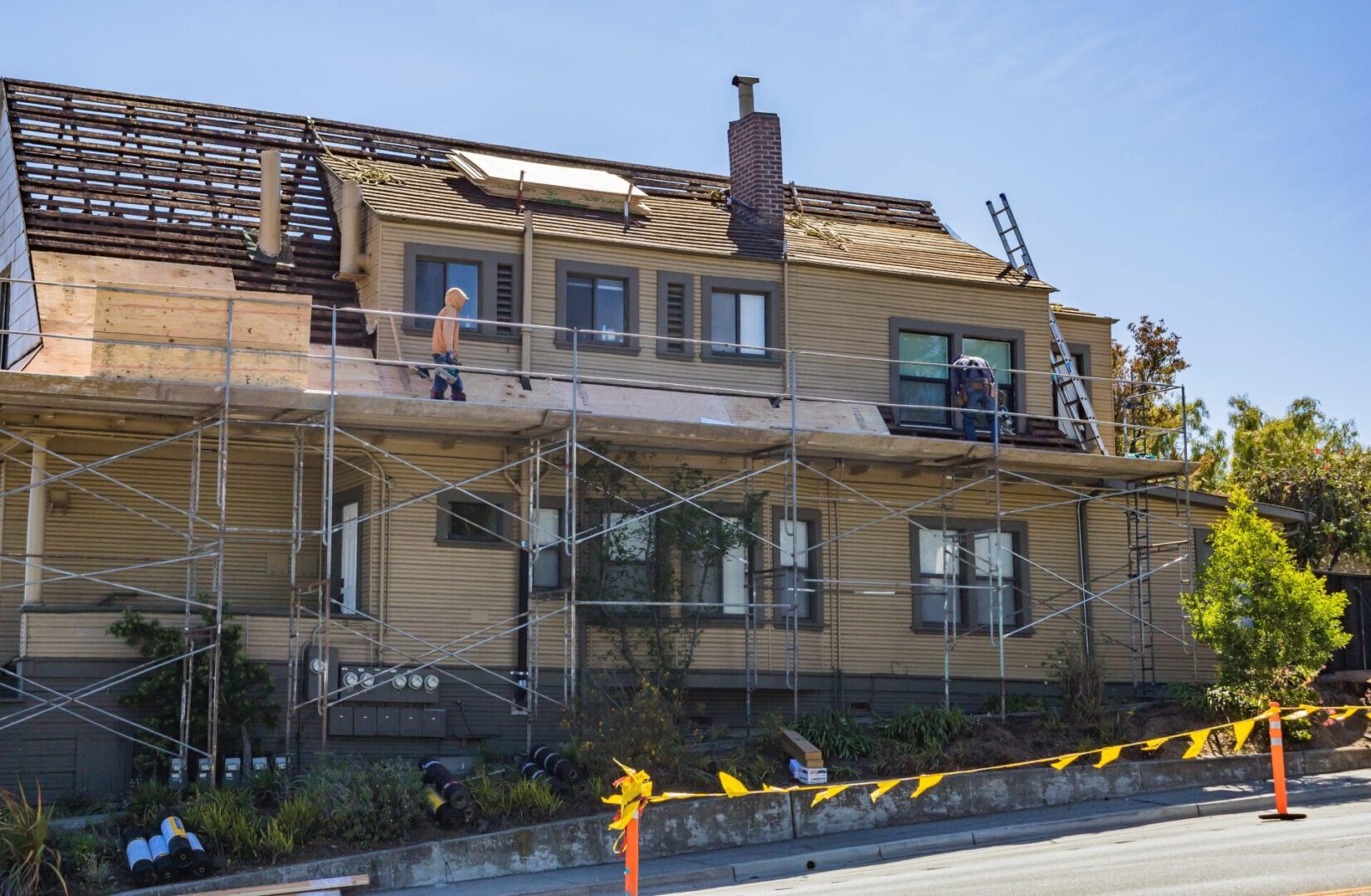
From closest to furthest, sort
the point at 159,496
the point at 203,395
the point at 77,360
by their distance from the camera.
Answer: the point at 203,395
the point at 77,360
the point at 159,496

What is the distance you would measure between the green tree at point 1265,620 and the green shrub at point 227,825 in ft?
42.3

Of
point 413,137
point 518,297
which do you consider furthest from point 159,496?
point 413,137

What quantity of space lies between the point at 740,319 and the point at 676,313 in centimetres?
106

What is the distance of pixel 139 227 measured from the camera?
2231 cm

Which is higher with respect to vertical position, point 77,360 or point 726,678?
point 77,360

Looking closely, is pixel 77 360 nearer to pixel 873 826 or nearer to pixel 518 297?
pixel 518 297

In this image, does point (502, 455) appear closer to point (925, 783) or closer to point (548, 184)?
point (548, 184)

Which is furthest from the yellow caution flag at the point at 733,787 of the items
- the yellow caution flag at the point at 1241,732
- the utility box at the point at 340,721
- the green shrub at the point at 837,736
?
the yellow caution flag at the point at 1241,732

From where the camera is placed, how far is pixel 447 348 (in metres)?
20.0

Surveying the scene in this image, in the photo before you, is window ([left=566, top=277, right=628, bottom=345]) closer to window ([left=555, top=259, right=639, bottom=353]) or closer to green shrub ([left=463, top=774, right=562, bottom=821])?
window ([left=555, top=259, right=639, bottom=353])

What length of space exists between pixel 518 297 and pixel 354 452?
3223 mm

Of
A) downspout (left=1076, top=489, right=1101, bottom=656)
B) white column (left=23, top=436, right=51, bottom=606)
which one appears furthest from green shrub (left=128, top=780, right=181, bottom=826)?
downspout (left=1076, top=489, right=1101, bottom=656)

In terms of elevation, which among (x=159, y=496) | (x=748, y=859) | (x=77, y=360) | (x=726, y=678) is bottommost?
(x=748, y=859)

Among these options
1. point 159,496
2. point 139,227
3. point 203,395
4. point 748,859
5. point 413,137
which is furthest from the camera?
point 413,137
